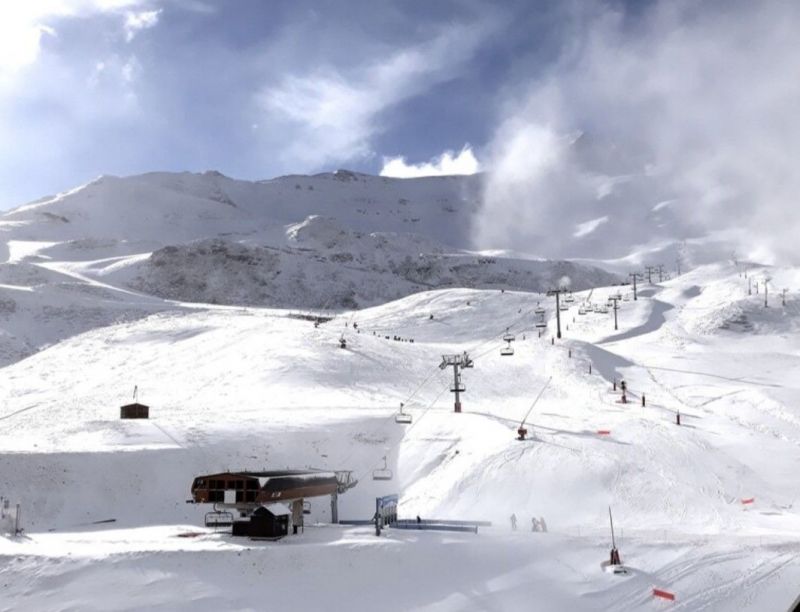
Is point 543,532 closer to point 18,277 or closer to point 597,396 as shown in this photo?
point 597,396

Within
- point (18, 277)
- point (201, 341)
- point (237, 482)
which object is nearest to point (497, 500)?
point (237, 482)

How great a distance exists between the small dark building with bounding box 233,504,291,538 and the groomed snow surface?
92 cm

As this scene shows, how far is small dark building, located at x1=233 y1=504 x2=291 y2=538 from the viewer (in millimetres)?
25016

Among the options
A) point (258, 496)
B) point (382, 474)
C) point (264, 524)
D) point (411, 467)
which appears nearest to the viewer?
point (264, 524)

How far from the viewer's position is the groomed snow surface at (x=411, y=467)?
21375 mm

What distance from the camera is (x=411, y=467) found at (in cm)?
3612

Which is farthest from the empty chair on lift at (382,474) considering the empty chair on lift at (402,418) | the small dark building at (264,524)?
the small dark building at (264,524)

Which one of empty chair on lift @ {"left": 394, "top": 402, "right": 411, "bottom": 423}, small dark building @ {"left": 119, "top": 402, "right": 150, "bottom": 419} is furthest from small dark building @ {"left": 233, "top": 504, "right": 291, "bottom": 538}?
small dark building @ {"left": 119, "top": 402, "right": 150, "bottom": 419}

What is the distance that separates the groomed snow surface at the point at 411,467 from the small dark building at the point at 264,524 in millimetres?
918

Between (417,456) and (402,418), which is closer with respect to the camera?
(417,456)

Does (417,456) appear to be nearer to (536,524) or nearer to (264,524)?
(536,524)

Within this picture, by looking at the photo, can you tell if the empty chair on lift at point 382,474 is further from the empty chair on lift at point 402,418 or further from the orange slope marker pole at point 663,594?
the orange slope marker pole at point 663,594

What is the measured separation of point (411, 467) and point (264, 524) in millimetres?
12345

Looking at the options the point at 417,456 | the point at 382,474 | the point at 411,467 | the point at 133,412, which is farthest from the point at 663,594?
the point at 133,412
